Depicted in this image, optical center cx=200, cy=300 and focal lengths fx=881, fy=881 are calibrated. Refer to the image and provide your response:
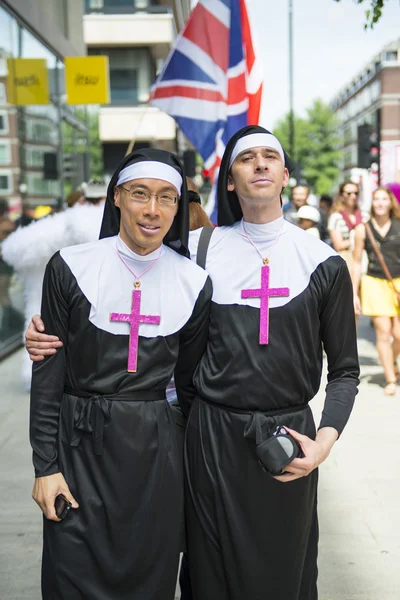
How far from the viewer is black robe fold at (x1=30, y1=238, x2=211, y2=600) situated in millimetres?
2676

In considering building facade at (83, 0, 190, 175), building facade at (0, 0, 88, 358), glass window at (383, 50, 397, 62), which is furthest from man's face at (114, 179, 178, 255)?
glass window at (383, 50, 397, 62)

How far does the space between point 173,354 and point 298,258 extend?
1.73 ft

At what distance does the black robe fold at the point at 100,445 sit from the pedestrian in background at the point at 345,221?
Result: 7.71m

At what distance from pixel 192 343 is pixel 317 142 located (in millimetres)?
96263

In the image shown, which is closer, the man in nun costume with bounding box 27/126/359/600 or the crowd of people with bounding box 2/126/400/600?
the crowd of people with bounding box 2/126/400/600

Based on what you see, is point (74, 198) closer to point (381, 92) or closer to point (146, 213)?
point (146, 213)

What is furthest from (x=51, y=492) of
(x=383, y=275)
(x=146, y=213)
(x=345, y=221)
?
(x=345, y=221)

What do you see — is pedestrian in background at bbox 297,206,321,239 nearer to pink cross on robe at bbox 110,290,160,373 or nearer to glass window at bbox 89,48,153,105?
pink cross on robe at bbox 110,290,160,373

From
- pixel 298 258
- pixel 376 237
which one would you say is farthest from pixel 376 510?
pixel 376 237

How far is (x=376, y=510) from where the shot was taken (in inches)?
205

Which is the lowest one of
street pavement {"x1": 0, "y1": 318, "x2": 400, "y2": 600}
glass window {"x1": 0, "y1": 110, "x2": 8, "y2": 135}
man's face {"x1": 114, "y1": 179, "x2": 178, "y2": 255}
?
street pavement {"x1": 0, "y1": 318, "x2": 400, "y2": 600}

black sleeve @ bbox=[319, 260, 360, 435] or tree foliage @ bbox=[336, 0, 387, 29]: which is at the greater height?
tree foliage @ bbox=[336, 0, 387, 29]

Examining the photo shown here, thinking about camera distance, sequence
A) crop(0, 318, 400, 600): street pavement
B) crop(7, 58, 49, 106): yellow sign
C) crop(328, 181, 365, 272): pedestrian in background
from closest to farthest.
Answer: crop(0, 318, 400, 600): street pavement
crop(328, 181, 365, 272): pedestrian in background
crop(7, 58, 49, 106): yellow sign

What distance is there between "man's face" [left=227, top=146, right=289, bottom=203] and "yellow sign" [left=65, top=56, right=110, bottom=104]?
11.4 m
